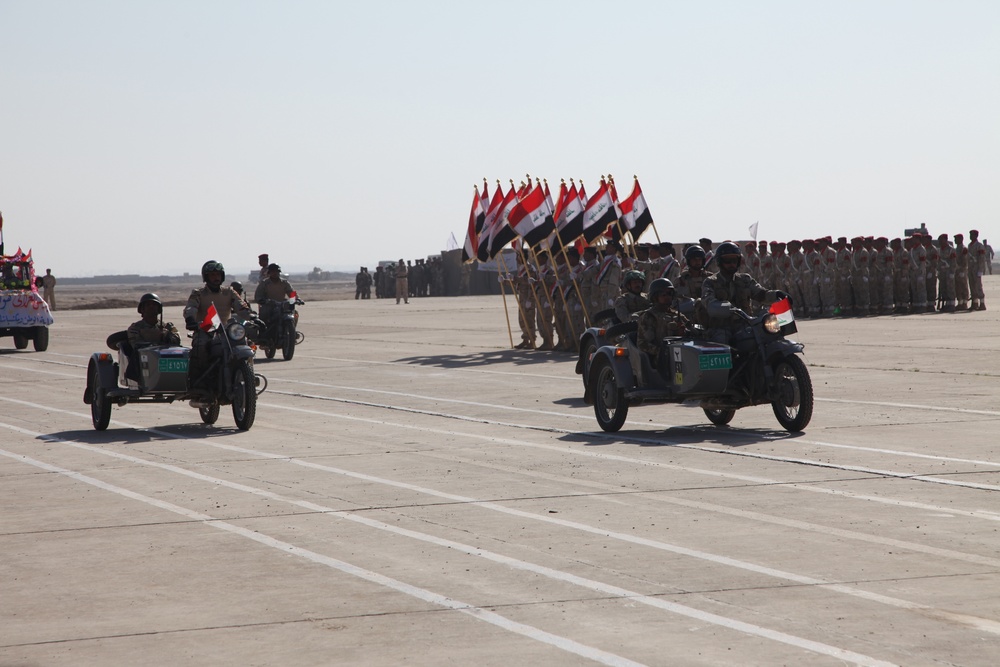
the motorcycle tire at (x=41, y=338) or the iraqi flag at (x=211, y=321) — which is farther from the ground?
the iraqi flag at (x=211, y=321)

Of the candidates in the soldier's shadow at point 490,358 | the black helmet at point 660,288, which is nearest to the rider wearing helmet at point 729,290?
the black helmet at point 660,288

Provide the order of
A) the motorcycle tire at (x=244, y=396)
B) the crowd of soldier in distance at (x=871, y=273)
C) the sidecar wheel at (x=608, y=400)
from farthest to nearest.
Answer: the crowd of soldier in distance at (x=871, y=273)
the motorcycle tire at (x=244, y=396)
the sidecar wheel at (x=608, y=400)

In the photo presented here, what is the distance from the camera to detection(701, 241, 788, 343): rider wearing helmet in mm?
14305

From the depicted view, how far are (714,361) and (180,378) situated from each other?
5.53 metres

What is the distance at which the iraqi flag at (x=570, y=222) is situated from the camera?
2820 cm

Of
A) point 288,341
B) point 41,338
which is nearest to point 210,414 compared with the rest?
point 288,341

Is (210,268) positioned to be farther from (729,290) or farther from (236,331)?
(729,290)

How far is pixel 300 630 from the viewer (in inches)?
259

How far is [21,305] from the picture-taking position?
3225 centimetres

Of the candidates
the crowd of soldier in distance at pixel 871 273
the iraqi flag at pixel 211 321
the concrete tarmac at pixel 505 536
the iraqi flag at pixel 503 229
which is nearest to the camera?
the concrete tarmac at pixel 505 536

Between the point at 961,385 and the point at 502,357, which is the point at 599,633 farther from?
the point at 502,357

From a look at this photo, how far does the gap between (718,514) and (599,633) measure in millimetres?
3111

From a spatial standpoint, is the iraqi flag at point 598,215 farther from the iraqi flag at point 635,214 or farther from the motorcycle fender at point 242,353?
the motorcycle fender at point 242,353

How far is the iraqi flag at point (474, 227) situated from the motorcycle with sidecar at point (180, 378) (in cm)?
1593
